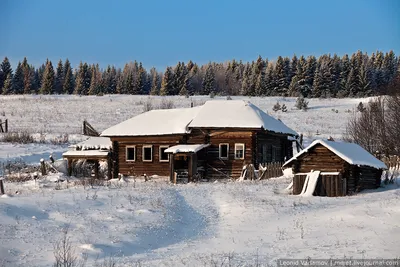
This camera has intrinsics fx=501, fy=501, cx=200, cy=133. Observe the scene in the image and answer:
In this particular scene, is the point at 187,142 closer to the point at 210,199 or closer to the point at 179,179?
the point at 179,179

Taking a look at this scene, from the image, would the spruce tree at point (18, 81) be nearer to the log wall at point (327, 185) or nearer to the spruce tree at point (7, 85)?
the spruce tree at point (7, 85)

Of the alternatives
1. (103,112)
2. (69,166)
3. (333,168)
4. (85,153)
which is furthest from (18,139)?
(333,168)

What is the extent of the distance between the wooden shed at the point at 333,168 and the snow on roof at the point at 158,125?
11539 millimetres

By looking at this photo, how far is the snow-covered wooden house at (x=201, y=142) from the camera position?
3177cm

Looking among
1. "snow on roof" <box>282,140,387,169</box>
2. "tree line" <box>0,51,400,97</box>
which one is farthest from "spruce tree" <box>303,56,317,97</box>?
"snow on roof" <box>282,140,387,169</box>

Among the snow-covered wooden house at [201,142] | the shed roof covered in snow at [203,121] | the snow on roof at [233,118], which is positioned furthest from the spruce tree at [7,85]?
the snow on roof at [233,118]

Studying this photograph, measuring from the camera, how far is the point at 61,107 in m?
74.7

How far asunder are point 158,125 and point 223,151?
5260 mm

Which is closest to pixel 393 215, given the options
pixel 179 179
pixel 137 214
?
pixel 137 214

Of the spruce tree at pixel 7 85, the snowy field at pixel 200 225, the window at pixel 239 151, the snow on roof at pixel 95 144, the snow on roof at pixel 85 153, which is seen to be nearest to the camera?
the snowy field at pixel 200 225

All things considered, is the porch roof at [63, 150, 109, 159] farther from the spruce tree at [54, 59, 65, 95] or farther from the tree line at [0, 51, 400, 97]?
the spruce tree at [54, 59, 65, 95]

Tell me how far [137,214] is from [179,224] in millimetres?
1458

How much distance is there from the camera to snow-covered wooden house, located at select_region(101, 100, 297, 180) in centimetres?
3177

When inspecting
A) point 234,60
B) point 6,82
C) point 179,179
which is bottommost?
point 179,179
